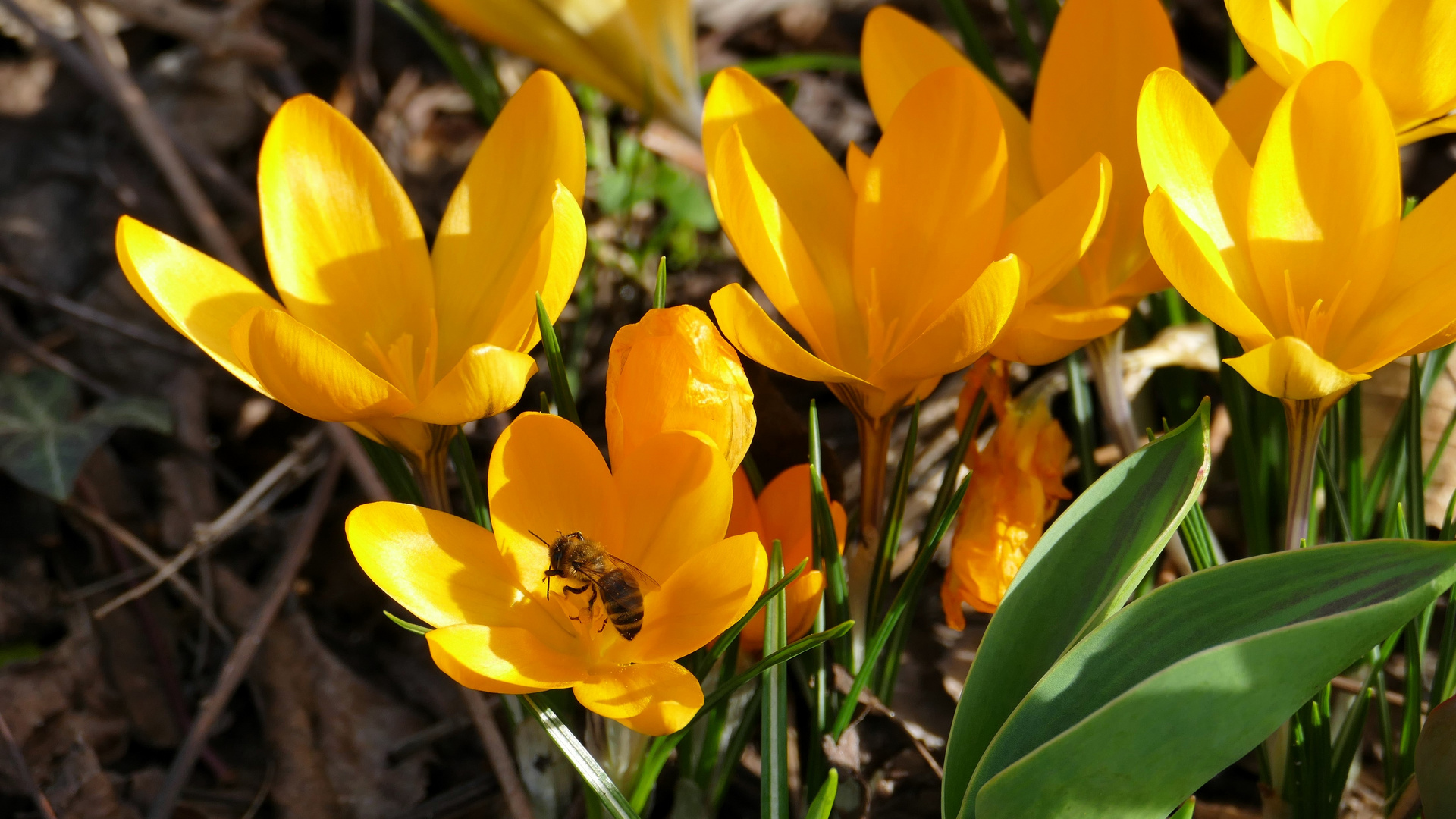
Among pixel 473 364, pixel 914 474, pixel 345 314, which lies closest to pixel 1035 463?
pixel 914 474

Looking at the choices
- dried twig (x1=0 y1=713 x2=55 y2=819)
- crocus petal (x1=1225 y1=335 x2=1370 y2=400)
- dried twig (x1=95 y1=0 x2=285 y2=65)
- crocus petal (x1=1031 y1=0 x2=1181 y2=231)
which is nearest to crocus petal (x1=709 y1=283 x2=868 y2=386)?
crocus petal (x1=1225 y1=335 x2=1370 y2=400)

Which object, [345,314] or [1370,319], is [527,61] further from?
[1370,319]

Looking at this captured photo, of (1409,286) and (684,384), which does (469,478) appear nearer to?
(684,384)

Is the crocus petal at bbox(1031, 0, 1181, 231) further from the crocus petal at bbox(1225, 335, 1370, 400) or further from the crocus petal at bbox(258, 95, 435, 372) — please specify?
the crocus petal at bbox(258, 95, 435, 372)

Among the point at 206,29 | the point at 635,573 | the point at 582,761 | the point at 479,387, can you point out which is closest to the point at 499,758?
the point at 582,761

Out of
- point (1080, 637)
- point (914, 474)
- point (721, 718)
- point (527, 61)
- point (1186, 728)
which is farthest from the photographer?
point (527, 61)

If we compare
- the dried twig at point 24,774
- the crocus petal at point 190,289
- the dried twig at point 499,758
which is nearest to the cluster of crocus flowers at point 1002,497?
the dried twig at point 499,758
